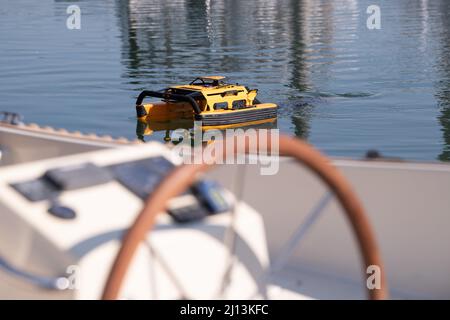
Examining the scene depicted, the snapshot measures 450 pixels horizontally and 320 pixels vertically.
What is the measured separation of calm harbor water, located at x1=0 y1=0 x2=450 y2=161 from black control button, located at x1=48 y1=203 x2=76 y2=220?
19173 mm

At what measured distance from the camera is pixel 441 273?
4305mm

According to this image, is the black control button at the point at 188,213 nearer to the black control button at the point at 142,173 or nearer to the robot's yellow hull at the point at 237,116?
the black control button at the point at 142,173

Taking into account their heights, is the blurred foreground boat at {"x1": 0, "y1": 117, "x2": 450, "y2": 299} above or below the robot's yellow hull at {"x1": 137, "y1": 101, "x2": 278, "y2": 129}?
above

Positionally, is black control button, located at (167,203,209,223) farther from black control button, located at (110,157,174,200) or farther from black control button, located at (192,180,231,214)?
black control button, located at (110,157,174,200)

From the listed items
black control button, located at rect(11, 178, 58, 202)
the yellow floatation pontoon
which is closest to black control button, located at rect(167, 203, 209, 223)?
black control button, located at rect(11, 178, 58, 202)

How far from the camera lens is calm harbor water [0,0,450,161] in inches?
1013

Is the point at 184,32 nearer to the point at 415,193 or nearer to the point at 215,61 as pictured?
the point at 215,61

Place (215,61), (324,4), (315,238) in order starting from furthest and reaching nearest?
(324,4), (215,61), (315,238)

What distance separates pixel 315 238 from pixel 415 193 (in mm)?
644

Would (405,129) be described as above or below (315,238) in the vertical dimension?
below

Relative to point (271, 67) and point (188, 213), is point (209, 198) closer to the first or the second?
point (188, 213)

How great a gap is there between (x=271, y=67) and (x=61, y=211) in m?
33.9
